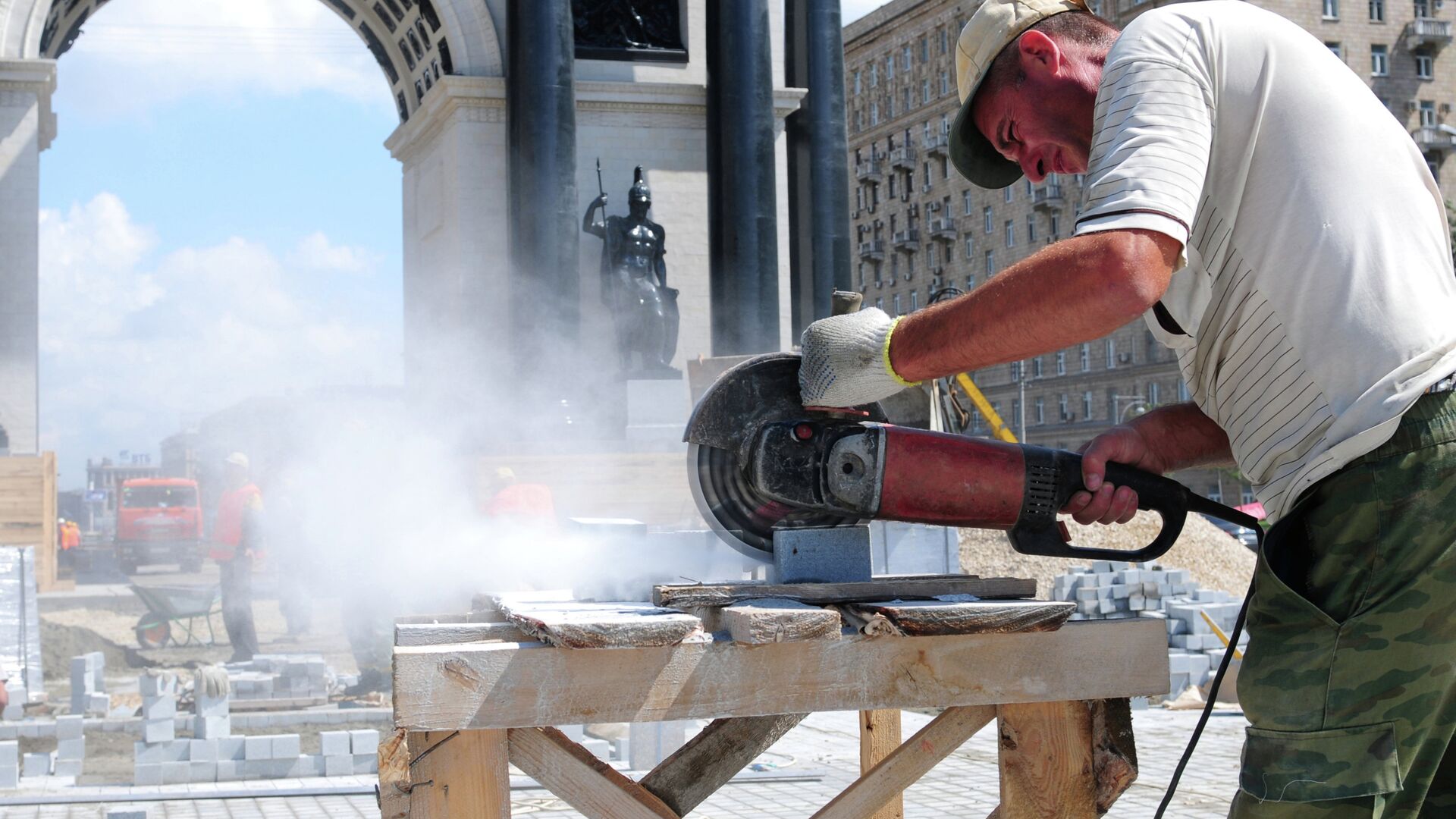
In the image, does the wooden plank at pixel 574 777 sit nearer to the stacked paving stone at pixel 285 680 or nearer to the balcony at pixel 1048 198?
the stacked paving stone at pixel 285 680

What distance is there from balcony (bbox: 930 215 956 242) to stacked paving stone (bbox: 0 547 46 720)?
5470 cm

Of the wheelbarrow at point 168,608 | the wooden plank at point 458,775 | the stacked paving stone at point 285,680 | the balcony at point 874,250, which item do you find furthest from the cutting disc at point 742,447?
the balcony at point 874,250

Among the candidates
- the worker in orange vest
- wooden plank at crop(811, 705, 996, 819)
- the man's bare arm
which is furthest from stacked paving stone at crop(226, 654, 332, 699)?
the man's bare arm

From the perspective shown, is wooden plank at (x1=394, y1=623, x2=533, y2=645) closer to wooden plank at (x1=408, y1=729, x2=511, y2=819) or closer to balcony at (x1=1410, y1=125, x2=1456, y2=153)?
wooden plank at (x1=408, y1=729, x2=511, y2=819)

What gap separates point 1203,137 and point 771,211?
1554cm

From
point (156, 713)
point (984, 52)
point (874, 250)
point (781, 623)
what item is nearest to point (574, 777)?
point (781, 623)

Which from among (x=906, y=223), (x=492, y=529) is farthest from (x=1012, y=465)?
(x=906, y=223)

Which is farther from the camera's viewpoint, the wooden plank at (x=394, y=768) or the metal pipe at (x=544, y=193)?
the metal pipe at (x=544, y=193)

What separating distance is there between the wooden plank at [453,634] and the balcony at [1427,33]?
57394 millimetres

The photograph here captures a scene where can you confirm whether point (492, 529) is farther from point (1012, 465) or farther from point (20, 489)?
point (20, 489)

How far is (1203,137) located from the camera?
73.9 inches

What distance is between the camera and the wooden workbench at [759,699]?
6.29 ft

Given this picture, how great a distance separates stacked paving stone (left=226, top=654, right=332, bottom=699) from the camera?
8.42m

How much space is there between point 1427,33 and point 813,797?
54641 mm
